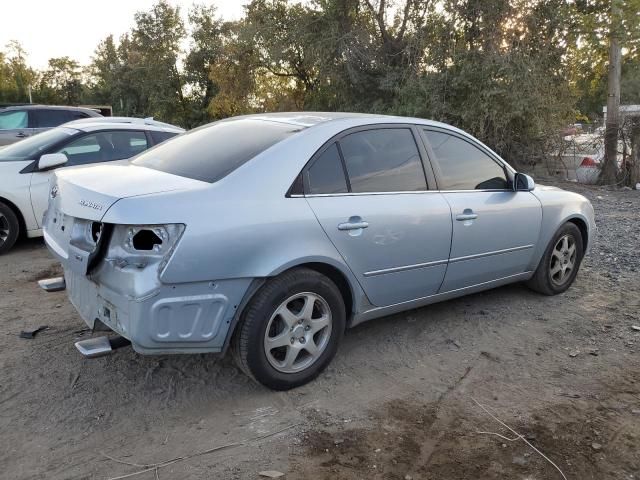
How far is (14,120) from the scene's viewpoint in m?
11.3

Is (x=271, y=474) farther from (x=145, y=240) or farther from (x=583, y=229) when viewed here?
(x=583, y=229)

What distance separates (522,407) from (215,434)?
1.79 metres

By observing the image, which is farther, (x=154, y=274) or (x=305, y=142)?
(x=305, y=142)

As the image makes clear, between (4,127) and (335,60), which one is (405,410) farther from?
(335,60)

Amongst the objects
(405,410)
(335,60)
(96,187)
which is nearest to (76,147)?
(96,187)

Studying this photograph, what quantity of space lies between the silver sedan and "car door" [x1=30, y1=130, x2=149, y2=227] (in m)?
2.97

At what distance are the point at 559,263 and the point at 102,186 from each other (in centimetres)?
403

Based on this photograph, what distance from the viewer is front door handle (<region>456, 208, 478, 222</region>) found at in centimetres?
418

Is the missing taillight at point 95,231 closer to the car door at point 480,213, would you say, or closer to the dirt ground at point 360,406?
the dirt ground at point 360,406

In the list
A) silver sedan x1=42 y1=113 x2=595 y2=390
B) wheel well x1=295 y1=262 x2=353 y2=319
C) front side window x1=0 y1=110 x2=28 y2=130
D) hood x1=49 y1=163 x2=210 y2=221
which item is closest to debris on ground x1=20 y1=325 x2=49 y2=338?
silver sedan x1=42 y1=113 x2=595 y2=390

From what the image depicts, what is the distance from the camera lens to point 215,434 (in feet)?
9.99

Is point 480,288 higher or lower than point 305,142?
lower

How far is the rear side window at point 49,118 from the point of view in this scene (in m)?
11.3

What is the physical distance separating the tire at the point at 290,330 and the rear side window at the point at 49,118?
9.81 m
